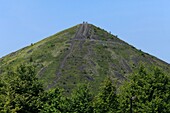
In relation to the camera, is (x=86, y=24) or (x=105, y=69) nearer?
(x=105, y=69)

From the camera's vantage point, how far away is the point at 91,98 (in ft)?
211

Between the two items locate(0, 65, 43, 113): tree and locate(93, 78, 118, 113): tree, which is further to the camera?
locate(93, 78, 118, 113): tree

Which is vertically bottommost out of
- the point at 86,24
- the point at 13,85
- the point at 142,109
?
the point at 142,109

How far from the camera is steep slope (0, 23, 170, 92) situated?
385ft

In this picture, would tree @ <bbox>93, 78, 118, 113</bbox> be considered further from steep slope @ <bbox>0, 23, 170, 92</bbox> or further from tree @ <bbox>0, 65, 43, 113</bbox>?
steep slope @ <bbox>0, 23, 170, 92</bbox>

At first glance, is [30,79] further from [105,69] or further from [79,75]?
[105,69]

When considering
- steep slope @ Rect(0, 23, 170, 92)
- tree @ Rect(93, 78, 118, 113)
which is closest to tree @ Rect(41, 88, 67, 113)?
tree @ Rect(93, 78, 118, 113)

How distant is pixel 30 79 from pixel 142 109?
720 inches

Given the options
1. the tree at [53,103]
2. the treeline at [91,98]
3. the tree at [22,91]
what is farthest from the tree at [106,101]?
the tree at [22,91]

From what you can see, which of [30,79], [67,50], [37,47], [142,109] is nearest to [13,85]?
[30,79]

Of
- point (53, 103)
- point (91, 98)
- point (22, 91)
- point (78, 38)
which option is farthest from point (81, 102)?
point (78, 38)

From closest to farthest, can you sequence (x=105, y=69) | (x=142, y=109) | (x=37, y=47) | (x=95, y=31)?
(x=142, y=109) → (x=105, y=69) → (x=37, y=47) → (x=95, y=31)

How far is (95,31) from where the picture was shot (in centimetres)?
15962

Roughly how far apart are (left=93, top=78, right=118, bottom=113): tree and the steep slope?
144ft
